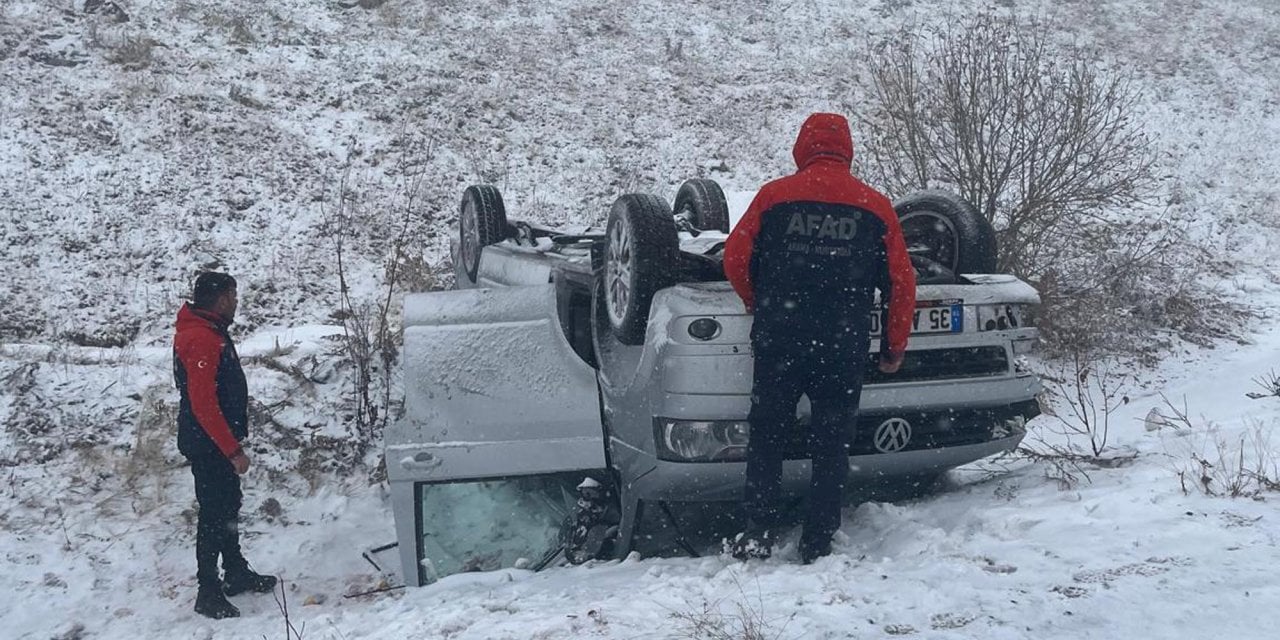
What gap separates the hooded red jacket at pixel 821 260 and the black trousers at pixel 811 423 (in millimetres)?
113

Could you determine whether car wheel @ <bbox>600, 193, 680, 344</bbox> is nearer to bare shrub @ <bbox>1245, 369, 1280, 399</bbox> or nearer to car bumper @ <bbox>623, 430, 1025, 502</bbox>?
car bumper @ <bbox>623, 430, 1025, 502</bbox>

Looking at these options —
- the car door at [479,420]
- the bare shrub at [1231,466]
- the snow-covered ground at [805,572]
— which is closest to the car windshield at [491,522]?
the car door at [479,420]

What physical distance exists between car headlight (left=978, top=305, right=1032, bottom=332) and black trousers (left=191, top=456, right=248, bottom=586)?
358 cm

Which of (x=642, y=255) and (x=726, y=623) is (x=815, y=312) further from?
(x=726, y=623)

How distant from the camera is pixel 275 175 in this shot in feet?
34.4

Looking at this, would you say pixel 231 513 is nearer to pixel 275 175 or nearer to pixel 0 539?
pixel 0 539

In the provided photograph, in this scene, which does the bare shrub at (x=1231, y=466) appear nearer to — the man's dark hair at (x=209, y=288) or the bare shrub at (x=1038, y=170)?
the bare shrub at (x=1038, y=170)

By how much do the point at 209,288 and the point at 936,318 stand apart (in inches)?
132

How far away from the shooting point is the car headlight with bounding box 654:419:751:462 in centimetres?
327

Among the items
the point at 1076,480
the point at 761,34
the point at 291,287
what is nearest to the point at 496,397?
the point at 1076,480

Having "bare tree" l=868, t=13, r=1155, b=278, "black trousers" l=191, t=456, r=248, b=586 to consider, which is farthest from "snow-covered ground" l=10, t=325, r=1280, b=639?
"bare tree" l=868, t=13, r=1155, b=278

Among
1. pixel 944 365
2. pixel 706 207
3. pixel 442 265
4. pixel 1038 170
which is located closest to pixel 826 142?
pixel 944 365

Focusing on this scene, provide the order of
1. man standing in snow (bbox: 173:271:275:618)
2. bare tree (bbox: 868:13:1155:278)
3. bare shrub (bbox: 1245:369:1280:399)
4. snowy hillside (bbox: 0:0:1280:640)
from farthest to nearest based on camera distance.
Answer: bare tree (bbox: 868:13:1155:278), bare shrub (bbox: 1245:369:1280:399), man standing in snow (bbox: 173:271:275:618), snowy hillside (bbox: 0:0:1280:640)

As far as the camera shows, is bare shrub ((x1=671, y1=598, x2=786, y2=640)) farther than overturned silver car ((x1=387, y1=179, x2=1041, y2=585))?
No
